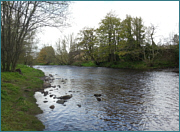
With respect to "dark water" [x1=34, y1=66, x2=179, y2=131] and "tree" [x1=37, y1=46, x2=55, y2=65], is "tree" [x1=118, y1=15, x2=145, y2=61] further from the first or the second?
"tree" [x1=37, y1=46, x2=55, y2=65]

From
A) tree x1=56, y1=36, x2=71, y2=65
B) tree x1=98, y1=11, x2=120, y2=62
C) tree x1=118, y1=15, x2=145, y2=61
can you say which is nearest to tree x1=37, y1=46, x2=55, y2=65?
tree x1=56, y1=36, x2=71, y2=65

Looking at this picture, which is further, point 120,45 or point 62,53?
point 62,53

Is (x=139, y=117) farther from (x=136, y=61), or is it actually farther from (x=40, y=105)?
(x=136, y=61)

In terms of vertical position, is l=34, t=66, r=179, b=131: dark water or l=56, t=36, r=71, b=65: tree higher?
l=56, t=36, r=71, b=65: tree

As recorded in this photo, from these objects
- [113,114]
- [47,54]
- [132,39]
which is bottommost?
[113,114]

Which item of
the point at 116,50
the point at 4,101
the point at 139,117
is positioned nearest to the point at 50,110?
the point at 4,101

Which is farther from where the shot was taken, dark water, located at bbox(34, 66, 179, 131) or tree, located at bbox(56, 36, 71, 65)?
tree, located at bbox(56, 36, 71, 65)

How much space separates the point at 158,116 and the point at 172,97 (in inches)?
174

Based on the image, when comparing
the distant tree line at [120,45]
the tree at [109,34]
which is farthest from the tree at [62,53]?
the tree at [109,34]

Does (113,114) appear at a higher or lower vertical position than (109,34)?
lower

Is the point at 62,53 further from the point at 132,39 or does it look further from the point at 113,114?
the point at 113,114

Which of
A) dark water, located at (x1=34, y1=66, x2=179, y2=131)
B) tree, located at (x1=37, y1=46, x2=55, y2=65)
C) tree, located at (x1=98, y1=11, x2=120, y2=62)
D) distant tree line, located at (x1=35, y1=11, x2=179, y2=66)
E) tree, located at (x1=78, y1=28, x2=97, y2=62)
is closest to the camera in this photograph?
dark water, located at (x1=34, y1=66, x2=179, y2=131)

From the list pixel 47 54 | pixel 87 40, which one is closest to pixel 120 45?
pixel 87 40

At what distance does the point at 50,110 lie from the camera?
28.2 ft
